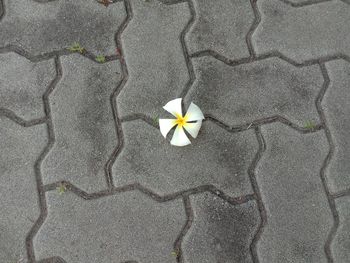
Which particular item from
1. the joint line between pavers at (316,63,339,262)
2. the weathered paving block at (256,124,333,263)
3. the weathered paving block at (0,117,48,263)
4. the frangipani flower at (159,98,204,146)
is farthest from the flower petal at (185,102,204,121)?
the weathered paving block at (0,117,48,263)

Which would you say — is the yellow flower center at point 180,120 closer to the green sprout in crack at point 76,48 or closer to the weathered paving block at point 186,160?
the weathered paving block at point 186,160

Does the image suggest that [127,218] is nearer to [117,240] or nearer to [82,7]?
[117,240]

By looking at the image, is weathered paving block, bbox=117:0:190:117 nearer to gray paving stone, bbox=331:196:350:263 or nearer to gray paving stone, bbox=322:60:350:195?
gray paving stone, bbox=322:60:350:195

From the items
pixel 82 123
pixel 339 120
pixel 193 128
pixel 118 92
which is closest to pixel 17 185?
pixel 82 123

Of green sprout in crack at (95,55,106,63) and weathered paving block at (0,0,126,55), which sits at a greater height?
weathered paving block at (0,0,126,55)

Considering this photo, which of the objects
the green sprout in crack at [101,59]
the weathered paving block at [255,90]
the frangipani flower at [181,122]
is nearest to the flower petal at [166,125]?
the frangipani flower at [181,122]

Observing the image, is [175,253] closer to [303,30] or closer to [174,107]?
[174,107]

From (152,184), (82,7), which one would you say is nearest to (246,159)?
(152,184)
